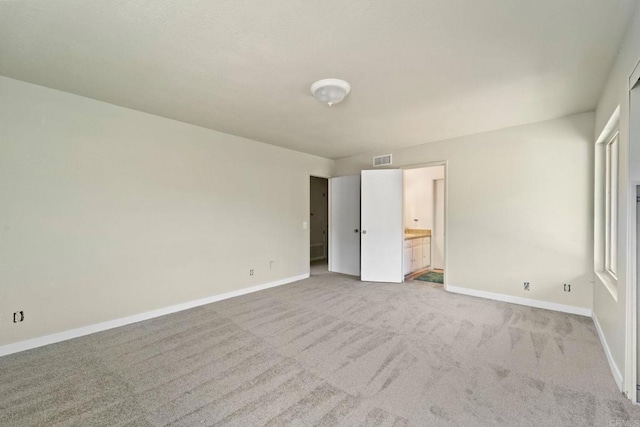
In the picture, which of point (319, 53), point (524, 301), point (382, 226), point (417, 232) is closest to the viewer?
point (319, 53)

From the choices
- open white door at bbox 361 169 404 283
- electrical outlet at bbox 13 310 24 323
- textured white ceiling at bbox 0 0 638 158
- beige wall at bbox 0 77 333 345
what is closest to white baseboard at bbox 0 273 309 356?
beige wall at bbox 0 77 333 345

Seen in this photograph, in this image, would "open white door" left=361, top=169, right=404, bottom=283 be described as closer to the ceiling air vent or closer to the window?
the ceiling air vent

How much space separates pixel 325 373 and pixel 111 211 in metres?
2.89

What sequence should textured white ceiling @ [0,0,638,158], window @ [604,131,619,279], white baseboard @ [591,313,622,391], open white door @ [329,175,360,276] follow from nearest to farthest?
textured white ceiling @ [0,0,638,158], white baseboard @ [591,313,622,391], window @ [604,131,619,279], open white door @ [329,175,360,276]

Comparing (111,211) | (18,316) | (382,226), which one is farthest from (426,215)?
(18,316)

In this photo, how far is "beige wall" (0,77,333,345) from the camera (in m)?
2.57

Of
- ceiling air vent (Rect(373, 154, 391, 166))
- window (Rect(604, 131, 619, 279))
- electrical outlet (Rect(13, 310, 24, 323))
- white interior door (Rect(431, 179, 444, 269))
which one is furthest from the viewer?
white interior door (Rect(431, 179, 444, 269))

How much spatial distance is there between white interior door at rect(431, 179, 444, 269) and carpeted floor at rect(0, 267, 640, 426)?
2907 mm

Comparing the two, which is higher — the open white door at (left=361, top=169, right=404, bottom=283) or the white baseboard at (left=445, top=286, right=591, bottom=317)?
the open white door at (left=361, top=169, right=404, bottom=283)

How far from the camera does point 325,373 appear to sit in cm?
217

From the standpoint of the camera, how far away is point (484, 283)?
4090mm

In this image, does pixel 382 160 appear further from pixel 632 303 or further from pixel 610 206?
pixel 632 303

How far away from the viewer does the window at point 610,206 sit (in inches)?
110

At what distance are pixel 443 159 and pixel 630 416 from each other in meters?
3.52
